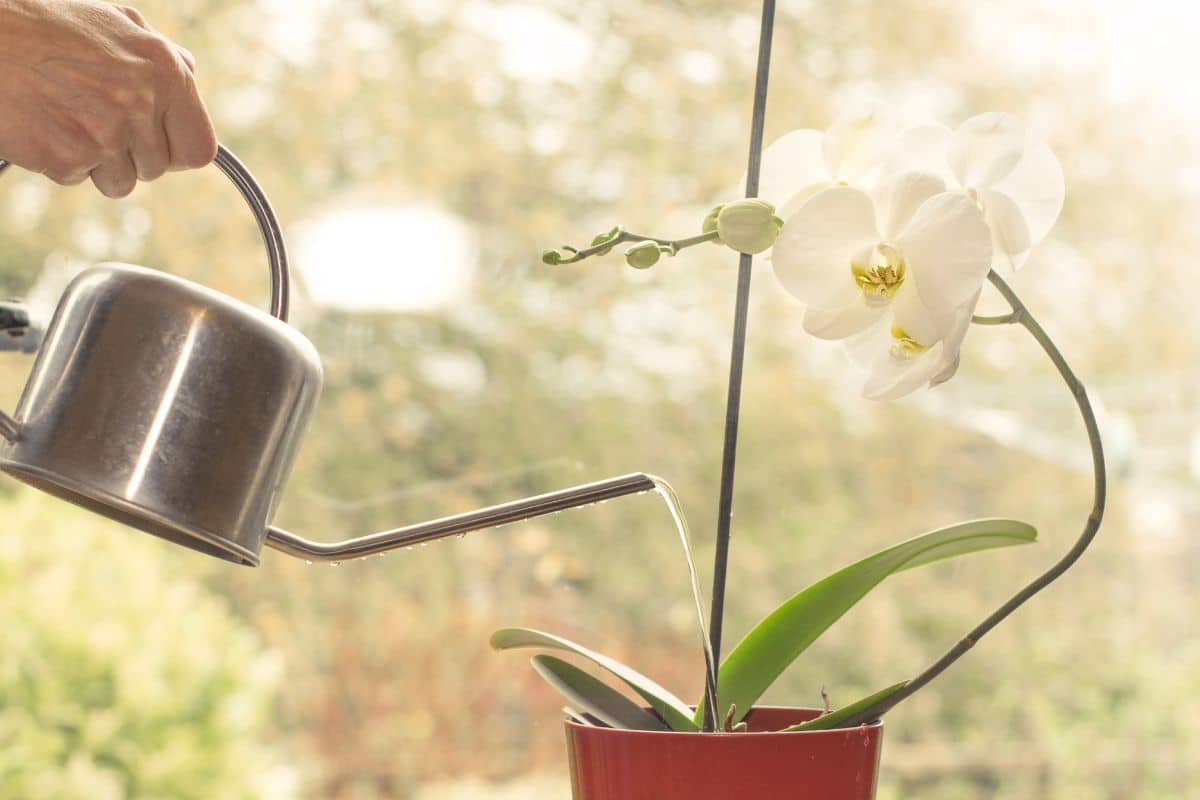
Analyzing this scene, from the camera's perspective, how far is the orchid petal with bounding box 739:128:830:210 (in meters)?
0.54

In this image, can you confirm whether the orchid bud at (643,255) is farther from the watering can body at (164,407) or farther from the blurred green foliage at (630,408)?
the blurred green foliage at (630,408)

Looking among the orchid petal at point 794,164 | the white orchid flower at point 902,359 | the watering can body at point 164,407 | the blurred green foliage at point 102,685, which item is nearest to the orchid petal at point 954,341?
the white orchid flower at point 902,359

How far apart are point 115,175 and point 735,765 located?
14.1 inches

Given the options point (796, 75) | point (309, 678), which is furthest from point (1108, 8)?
point (309, 678)

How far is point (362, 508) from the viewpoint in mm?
1877

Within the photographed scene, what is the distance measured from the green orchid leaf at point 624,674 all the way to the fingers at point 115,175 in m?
0.26

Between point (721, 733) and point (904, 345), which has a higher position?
point (904, 345)

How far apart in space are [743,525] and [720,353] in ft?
0.94

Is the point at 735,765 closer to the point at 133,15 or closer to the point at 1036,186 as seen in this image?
the point at 1036,186

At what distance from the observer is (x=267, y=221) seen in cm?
55

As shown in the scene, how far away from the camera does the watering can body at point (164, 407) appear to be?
466 mm

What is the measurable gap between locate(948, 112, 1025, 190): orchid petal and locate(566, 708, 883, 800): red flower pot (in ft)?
0.78

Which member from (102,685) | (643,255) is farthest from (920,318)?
(102,685)

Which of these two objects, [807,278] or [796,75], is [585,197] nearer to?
[796,75]
